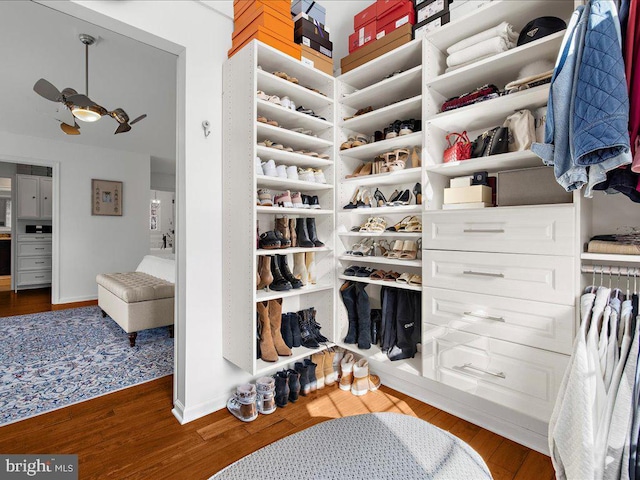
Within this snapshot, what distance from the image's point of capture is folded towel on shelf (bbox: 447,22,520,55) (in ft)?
5.28

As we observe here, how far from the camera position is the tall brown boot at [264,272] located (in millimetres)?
2072

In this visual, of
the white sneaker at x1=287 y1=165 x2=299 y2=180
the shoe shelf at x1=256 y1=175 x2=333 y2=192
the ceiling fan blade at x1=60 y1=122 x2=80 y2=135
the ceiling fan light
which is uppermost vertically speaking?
the ceiling fan blade at x1=60 y1=122 x2=80 y2=135

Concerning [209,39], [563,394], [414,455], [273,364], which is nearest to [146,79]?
[209,39]

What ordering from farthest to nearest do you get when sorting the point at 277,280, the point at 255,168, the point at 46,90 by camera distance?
the point at 46,90 < the point at 277,280 < the point at 255,168

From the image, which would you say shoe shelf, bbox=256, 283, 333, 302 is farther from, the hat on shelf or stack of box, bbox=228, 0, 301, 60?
the hat on shelf

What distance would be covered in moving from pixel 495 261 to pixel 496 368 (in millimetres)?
524

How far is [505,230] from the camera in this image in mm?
1550

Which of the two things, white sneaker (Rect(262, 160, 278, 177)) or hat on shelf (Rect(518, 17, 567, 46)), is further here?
white sneaker (Rect(262, 160, 278, 177))

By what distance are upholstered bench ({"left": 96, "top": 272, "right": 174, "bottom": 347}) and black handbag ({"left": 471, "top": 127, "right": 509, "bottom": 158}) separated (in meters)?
3.10

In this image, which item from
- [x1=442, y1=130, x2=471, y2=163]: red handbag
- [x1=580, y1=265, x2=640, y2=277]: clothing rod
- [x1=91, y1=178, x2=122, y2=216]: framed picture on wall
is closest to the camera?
[x1=580, y1=265, x2=640, y2=277]: clothing rod

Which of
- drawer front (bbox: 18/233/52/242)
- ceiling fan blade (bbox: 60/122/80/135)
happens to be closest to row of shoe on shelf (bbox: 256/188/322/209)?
ceiling fan blade (bbox: 60/122/80/135)

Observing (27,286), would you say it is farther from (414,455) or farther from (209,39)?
(414,455)

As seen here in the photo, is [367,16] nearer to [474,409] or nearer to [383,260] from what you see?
[383,260]

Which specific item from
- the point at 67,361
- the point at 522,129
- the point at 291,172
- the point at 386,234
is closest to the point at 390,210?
the point at 386,234
